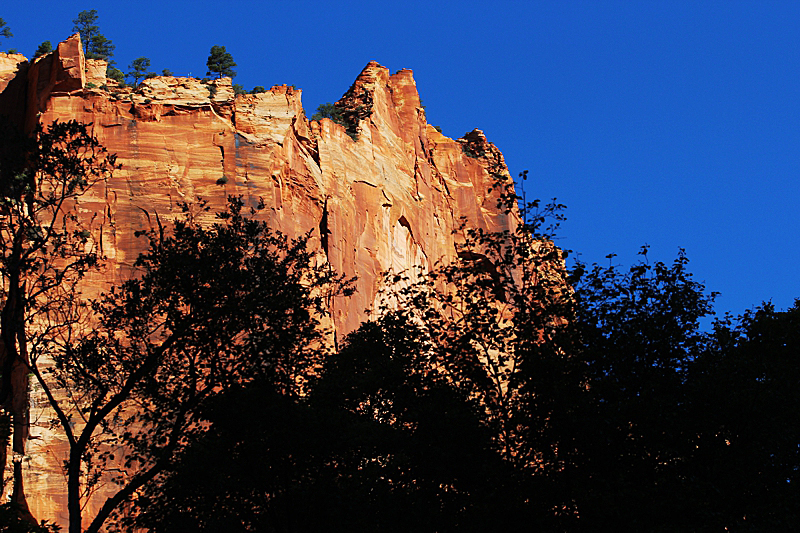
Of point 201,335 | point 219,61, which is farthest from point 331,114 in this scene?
point 201,335

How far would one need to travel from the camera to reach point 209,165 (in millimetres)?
50625

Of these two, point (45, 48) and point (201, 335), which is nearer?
point (201, 335)

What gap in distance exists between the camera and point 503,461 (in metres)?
22.4

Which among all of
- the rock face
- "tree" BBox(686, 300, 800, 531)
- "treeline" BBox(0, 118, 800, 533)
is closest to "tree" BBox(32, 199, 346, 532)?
"treeline" BBox(0, 118, 800, 533)

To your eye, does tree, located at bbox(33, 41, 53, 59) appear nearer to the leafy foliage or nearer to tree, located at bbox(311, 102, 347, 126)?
the leafy foliage

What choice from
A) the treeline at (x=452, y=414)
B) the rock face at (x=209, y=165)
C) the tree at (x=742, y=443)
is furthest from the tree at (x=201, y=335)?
the rock face at (x=209, y=165)

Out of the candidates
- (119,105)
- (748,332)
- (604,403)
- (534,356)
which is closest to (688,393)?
(604,403)

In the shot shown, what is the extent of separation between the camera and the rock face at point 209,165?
4816 centimetres

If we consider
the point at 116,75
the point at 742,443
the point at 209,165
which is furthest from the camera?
the point at 116,75

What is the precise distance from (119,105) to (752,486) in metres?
40.3

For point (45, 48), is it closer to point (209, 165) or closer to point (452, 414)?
point (209, 165)

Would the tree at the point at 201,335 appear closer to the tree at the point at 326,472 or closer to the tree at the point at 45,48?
the tree at the point at 326,472

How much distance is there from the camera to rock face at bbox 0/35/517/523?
4816 cm

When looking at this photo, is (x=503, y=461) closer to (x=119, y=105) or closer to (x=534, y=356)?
(x=534, y=356)
